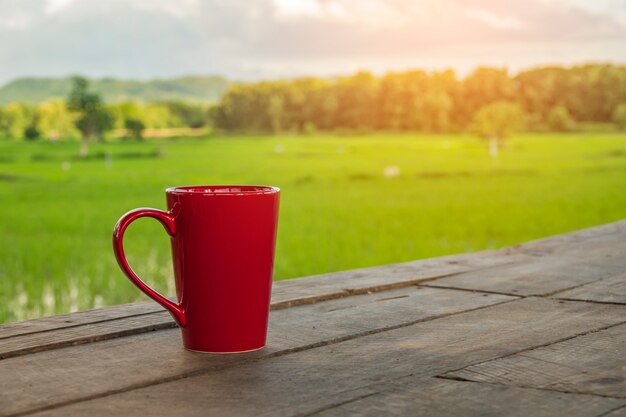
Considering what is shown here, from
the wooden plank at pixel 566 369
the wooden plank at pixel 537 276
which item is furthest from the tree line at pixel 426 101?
the wooden plank at pixel 566 369

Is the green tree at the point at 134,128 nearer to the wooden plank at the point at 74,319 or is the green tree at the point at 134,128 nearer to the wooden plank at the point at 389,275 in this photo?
the wooden plank at the point at 389,275

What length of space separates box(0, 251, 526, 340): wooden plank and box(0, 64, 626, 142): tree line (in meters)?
21.8

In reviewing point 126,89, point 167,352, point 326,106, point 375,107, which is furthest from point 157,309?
point 126,89

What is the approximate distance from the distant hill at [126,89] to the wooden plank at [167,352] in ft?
80.2

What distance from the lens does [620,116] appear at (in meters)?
23.3

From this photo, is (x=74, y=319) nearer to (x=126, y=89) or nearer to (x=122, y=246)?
(x=122, y=246)

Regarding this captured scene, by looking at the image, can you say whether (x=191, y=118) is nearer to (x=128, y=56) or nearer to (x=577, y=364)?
(x=128, y=56)

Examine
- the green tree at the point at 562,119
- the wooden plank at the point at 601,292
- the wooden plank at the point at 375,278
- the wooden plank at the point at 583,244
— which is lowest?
the green tree at the point at 562,119

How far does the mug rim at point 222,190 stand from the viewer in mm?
962

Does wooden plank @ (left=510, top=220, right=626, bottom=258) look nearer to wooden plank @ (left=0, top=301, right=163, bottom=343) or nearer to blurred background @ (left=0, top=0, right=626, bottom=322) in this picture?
wooden plank @ (left=0, top=301, right=163, bottom=343)

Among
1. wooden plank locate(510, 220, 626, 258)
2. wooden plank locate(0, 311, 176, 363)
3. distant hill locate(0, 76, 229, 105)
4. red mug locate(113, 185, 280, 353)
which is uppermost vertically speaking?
distant hill locate(0, 76, 229, 105)

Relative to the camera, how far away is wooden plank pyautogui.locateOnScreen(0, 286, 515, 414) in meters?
0.82

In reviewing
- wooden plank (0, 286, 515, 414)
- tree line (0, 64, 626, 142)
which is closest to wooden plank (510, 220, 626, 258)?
wooden plank (0, 286, 515, 414)

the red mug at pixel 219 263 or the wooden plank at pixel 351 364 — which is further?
the red mug at pixel 219 263
